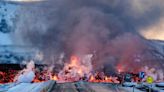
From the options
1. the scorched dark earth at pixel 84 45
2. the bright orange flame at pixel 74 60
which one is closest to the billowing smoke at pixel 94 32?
the scorched dark earth at pixel 84 45

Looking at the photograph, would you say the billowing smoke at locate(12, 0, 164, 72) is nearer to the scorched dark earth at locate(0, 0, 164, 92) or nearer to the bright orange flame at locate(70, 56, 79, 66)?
the scorched dark earth at locate(0, 0, 164, 92)

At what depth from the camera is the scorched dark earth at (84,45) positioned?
8312 centimetres

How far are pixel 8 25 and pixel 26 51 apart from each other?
10.6 meters

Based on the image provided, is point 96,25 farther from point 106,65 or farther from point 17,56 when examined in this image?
point 17,56

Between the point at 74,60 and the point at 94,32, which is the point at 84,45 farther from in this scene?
the point at 74,60

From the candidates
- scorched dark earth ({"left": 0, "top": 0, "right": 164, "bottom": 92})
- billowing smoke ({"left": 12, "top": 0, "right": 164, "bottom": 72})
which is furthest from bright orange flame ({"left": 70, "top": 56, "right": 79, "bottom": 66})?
billowing smoke ({"left": 12, "top": 0, "right": 164, "bottom": 72})

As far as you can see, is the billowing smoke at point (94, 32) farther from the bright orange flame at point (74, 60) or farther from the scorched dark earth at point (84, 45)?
the bright orange flame at point (74, 60)

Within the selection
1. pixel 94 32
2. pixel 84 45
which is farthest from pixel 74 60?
pixel 94 32

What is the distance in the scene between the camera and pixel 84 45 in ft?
279

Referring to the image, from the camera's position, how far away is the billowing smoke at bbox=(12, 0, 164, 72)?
84812 millimetres

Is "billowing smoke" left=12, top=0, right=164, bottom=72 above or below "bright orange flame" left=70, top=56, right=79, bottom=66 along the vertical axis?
above

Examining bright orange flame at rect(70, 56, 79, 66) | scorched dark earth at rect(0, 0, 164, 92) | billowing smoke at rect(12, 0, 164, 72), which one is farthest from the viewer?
billowing smoke at rect(12, 0, 164, 72)

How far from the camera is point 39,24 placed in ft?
313

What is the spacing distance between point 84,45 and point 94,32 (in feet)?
10.1
